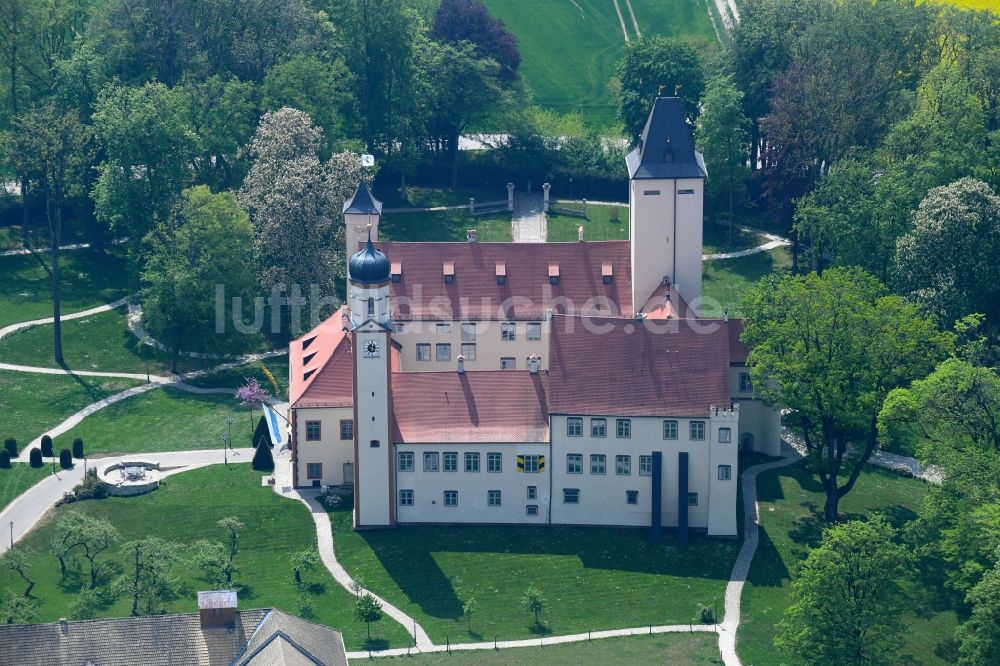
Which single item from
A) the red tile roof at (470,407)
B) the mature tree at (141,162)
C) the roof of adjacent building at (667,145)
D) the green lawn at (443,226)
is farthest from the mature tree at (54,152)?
the roof of adjacent building at (667,145)

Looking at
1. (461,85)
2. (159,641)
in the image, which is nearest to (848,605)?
(159,641)

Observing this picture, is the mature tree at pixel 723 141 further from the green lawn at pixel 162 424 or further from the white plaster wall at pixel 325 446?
the white plaster wall at pixel 325 446

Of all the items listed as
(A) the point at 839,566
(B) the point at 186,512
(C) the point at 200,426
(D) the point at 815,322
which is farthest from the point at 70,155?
(A) the point at 839,566

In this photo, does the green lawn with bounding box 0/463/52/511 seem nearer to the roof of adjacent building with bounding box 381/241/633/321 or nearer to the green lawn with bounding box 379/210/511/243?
the roof of adjacent building with bounding box 381/241/633/321

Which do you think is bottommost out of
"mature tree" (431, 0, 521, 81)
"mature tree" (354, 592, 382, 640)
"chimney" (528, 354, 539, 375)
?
"mature tree" (354, 592, 382, 640)

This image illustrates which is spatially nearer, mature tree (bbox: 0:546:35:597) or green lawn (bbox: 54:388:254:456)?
mature tree (bbox: 0:546:35:597)

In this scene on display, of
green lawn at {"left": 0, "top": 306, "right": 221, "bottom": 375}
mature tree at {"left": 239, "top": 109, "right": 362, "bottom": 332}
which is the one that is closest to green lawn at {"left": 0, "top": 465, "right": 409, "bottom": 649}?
green lawn at {"left": 0, "top": 306, "right": 221, "bottom": 375}
